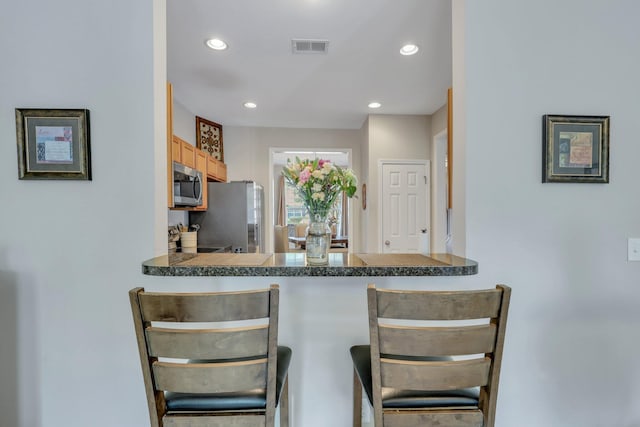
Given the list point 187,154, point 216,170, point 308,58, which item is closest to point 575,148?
point 308,58

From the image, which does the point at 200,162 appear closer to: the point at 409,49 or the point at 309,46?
the point at 309,46

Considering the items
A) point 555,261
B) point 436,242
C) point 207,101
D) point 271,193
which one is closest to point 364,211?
point 436,242

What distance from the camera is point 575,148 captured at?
1405 millimetres

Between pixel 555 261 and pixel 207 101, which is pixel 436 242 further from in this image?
pixel 207 101

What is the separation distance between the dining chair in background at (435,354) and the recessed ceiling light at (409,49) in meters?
2.09

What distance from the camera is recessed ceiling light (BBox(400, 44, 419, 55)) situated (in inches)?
91.2

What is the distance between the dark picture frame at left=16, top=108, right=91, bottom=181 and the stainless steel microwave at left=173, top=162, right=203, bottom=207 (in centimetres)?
132

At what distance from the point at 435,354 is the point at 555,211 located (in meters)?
1.07

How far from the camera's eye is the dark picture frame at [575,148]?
1401 mm

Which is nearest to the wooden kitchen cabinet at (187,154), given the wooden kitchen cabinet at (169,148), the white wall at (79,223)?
the wooden kitchen cabinet at (169,148)

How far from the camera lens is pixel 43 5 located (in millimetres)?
1365

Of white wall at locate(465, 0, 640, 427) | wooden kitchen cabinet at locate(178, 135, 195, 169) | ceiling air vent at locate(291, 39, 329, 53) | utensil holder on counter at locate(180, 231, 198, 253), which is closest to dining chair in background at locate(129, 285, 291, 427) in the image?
white wall at locate(465, 0, 640, 427)

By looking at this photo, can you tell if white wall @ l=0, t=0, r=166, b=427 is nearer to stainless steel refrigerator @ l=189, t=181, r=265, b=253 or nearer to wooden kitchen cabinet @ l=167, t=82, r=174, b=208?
wooden kitchen cabinet @ l=167, t=82, r=174, b=208

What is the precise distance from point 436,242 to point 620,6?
9.65 ft
